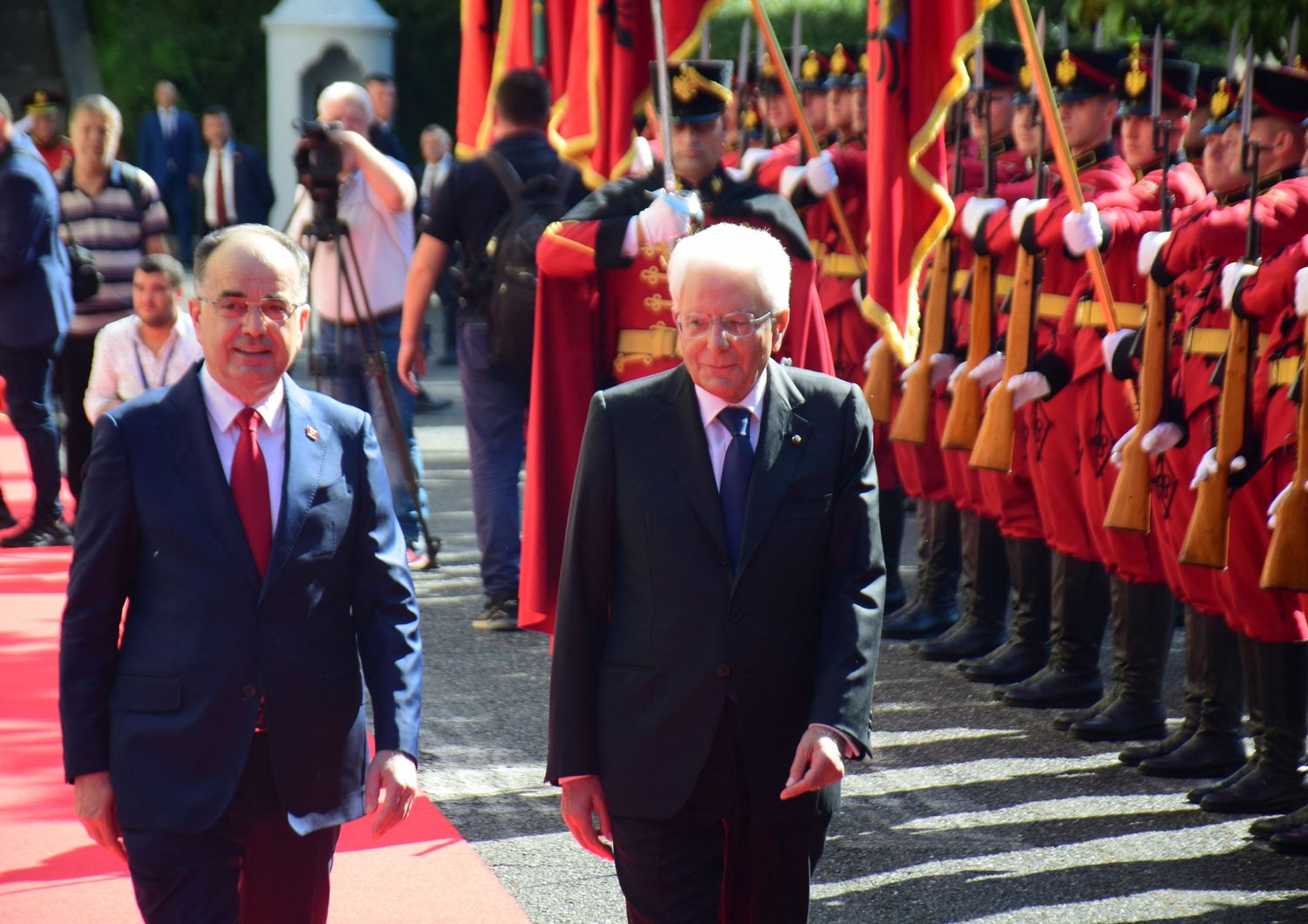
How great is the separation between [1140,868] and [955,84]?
272 cm

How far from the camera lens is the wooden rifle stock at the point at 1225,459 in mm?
5559

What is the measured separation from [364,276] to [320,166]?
65 centimetres

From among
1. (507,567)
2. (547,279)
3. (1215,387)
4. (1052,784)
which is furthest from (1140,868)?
(507,567)

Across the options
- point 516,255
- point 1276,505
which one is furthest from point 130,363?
point 1276,505

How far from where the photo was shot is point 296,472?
3.37 metres

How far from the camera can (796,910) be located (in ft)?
11.3

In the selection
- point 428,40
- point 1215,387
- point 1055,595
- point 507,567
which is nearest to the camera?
point 1215,387

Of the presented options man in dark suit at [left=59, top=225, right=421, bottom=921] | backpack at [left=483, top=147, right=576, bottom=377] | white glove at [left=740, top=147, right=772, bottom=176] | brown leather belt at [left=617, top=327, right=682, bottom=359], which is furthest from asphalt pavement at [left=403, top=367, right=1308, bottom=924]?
white glove at [left=740, top=147, right=772, bottom=176]

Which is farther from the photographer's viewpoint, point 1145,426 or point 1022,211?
point 1022,211

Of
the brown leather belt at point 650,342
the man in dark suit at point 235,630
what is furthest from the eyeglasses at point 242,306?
the brown leather belt at point 650,342

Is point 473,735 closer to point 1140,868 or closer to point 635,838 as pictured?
point 1140,868

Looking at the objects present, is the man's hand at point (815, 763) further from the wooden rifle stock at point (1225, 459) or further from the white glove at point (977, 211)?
the white glove at point (977, 211)

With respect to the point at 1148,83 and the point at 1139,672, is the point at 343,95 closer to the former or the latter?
the point at 1148,83

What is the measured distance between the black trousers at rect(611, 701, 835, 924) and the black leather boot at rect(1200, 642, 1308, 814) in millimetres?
2498
